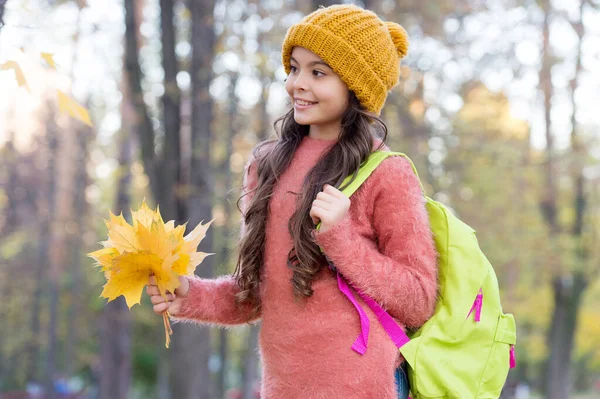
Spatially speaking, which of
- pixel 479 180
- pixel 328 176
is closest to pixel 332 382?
pixel 328 176

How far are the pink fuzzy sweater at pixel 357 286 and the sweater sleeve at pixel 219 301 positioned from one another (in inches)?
6.7

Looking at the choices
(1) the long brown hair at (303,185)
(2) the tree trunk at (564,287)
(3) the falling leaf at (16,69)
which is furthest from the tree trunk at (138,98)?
(2) the tree trunk at (564,287)

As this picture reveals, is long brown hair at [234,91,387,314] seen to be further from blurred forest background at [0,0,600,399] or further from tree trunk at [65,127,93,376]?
tree trunk at [65,127,93,376]

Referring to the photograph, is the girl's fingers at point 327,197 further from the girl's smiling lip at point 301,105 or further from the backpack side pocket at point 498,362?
the backpack side pocket at point 498,362

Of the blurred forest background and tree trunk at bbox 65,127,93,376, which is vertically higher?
the blurred forest background

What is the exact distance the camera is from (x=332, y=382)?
6.97 ft

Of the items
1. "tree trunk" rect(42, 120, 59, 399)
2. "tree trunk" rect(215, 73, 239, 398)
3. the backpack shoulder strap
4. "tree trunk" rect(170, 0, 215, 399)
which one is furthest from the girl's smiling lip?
"tree trunk" rect(42, 120, 59, 399)

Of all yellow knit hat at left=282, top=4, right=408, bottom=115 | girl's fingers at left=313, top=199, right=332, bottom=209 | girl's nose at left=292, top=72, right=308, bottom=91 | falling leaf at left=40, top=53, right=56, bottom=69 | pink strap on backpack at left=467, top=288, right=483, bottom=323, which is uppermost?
yellow knit hat at left=282, top=4, right=408, bottom=115

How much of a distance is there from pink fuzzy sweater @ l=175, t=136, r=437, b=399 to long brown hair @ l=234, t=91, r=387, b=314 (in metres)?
0.04

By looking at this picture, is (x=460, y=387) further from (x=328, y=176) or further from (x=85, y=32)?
(x=85, y=32)

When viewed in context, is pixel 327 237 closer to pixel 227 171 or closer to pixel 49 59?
pixel 49 59

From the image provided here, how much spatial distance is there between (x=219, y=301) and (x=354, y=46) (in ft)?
3.15


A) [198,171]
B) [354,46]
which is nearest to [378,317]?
[354,46]

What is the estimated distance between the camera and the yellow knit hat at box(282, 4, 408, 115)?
7.65ft
